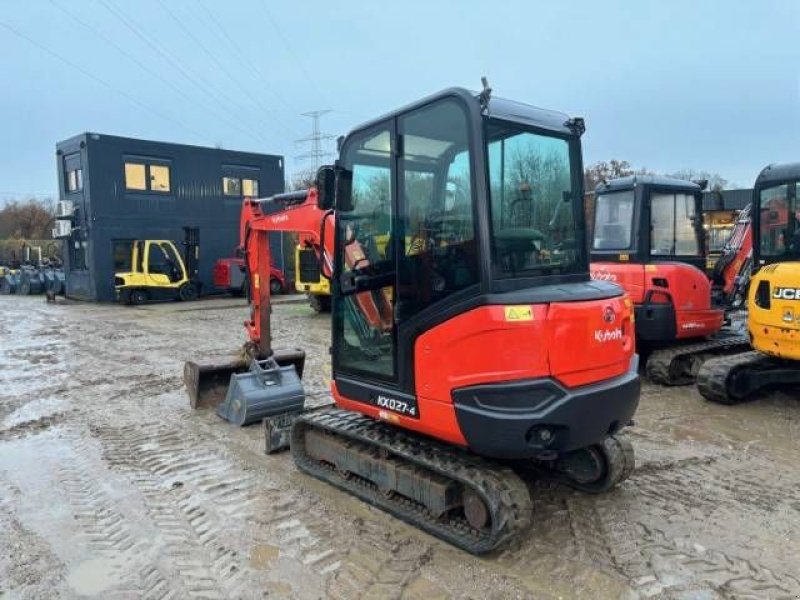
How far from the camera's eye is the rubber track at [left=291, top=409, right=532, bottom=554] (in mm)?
3400

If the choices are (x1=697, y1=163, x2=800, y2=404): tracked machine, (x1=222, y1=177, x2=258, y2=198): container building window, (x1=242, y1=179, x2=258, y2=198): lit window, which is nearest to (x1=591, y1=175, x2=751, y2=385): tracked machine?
(x1=697, y1=163, x2=800, y2=404): tracked machine

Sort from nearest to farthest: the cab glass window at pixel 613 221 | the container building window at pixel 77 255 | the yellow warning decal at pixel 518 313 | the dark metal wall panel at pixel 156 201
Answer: the yellow warning decal at pixel 518 313 < the cab glass window at pixel 613 221 < the dark metal wall panel at pixel 156 201 < the container building window at pixel 77 255

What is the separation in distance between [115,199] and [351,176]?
18.9 meters

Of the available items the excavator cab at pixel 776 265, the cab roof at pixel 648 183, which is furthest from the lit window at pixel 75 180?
the excavator cab at pixel 776 265

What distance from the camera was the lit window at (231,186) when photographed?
77.7 feet

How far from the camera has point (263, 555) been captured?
3570mm

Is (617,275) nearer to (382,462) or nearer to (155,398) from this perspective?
(382,462)

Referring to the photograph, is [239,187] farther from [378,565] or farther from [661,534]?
[661,534]

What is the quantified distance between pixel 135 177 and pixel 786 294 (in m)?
20.1

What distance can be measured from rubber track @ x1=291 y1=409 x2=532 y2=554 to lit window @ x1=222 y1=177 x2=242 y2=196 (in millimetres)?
20440

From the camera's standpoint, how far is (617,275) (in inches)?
307

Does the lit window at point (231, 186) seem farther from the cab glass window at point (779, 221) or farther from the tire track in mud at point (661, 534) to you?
the tire track in mud at point (661, 534)

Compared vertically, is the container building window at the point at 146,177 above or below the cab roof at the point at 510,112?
above

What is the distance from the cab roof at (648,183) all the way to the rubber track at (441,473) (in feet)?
16.1
